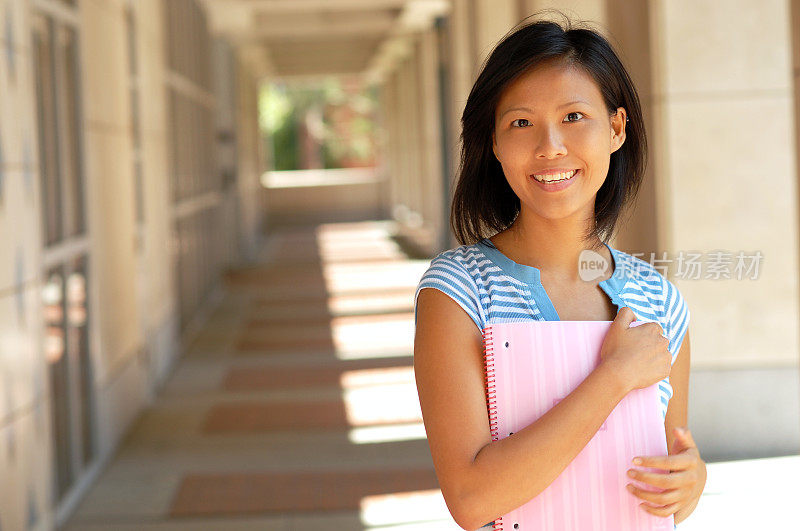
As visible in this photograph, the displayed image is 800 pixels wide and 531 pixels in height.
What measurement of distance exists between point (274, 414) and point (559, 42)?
4.85 metres

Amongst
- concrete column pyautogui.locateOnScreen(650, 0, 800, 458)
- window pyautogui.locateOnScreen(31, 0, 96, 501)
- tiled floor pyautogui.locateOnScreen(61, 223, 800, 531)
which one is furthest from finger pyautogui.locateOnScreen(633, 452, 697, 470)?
concrete column pyautogui.locateOnScreen(650, 0, 800, 458)

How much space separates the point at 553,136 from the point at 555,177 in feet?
0.20

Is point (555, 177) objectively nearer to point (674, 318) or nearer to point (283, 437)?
point (674, 318)

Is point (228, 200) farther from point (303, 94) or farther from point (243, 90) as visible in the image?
point (303, 94)

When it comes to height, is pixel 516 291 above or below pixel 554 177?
below

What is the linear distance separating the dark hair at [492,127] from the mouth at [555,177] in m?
0.12

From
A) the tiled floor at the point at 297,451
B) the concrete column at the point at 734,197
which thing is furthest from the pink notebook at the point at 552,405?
the concrete column at the point at 734,197

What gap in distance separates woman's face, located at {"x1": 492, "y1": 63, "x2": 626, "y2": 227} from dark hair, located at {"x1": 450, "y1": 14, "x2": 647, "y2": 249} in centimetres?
2

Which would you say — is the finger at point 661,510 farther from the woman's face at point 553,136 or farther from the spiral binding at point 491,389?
the woman's face at point 553,136

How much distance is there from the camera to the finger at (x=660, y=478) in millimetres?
1254

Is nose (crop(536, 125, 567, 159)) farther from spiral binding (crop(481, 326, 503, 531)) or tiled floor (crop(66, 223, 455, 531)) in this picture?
tiled floor (crop(66, 223, 455, 531))

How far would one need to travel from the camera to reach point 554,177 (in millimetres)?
1361

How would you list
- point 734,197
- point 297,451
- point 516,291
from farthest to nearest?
point 297,451, point 734,197, point 516,291

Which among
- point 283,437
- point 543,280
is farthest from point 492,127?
point 283,437
